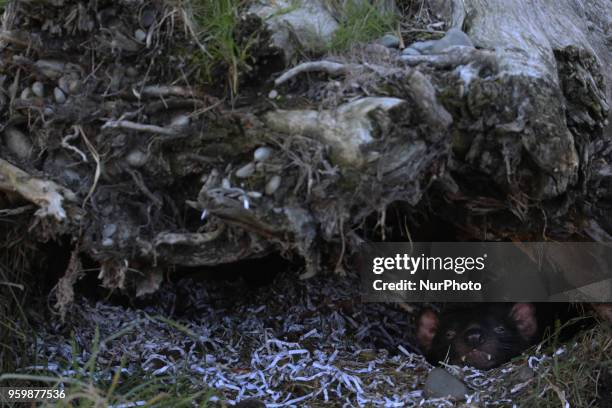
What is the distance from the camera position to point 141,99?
2270 mm

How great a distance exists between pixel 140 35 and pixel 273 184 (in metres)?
0.65

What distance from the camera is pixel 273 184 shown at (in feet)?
6.99

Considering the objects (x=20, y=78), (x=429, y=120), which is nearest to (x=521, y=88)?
(x=429, y=120)

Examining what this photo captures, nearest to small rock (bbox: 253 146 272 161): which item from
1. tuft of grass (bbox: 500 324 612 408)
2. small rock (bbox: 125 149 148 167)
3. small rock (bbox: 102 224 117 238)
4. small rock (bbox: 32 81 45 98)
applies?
small rock (bbox: 125 149 148 167)

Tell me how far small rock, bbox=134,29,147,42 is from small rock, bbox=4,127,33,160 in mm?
511

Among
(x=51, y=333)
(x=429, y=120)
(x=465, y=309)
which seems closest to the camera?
(x=429, y=120)

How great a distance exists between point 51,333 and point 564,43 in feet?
7.39

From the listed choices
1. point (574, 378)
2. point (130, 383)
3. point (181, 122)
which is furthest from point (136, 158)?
point (574, 378)

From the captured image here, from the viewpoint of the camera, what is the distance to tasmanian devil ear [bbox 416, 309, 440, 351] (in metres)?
3.16

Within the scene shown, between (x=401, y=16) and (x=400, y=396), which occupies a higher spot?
(x=401, y=16)

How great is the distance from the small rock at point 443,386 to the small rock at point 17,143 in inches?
63.4

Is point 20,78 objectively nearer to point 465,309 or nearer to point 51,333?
point 51,333

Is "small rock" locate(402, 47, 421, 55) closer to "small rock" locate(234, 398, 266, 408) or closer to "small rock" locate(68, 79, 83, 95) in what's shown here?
"small rock" locate(68, 79, 83, 95)

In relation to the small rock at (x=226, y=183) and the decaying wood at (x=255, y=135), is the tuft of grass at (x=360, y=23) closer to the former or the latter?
the decaying wood at (x=255, y=135)
